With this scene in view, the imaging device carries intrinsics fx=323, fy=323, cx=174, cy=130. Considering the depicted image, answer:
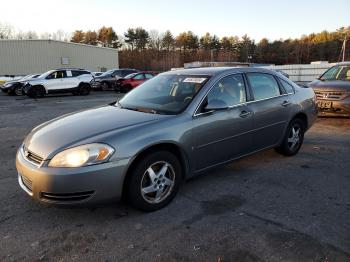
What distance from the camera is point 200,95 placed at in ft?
12.9

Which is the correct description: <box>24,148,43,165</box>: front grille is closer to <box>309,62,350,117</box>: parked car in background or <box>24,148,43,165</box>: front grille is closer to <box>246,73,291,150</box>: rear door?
<box>246,73,291,150</box>: rear door

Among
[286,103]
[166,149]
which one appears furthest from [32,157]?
[286,103]

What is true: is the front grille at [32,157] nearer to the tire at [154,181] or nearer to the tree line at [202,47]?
the tire at [154,181]

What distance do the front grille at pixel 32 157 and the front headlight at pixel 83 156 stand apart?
0.58 ft

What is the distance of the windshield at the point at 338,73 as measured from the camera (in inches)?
355

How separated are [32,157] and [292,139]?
4.04 metres

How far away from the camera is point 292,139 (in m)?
5.43

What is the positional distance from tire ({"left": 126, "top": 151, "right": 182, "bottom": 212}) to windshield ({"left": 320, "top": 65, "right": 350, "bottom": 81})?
23.7 feet

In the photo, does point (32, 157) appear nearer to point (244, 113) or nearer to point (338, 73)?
point (244, 113)

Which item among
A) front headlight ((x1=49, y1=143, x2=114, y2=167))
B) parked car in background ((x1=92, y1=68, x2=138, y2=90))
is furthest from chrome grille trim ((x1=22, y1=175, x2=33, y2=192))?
parked car in background ((x1=92, y1=68, x2=138, y2=90))

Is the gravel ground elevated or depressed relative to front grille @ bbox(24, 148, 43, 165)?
depressed

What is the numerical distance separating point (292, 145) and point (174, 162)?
9.00 feet

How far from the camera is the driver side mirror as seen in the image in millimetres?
3857

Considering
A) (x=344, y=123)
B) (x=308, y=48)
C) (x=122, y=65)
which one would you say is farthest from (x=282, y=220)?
(x=308, y=48)
